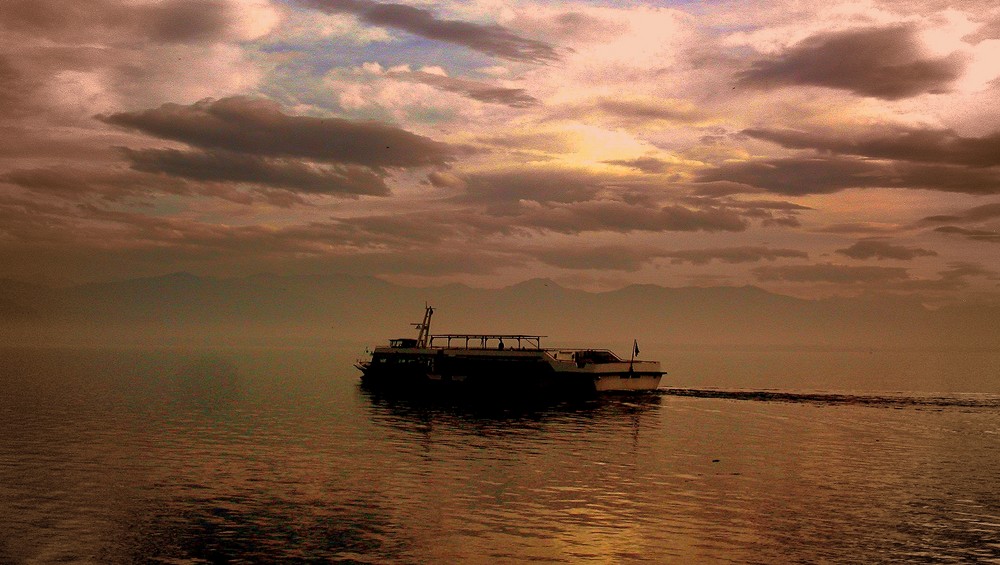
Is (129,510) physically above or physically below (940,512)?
below

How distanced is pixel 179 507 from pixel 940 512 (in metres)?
40.1

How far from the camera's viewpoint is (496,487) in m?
50.7

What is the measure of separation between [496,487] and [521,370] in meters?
70.5

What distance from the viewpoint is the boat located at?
119 meters

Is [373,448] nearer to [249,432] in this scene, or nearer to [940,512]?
[249,432]

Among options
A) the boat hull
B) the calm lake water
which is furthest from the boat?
the calm lake water

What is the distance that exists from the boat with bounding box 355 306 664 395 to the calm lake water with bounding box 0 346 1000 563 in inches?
859

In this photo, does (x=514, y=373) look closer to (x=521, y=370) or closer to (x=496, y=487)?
→ (x=521, y=370)

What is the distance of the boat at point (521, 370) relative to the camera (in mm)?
118938

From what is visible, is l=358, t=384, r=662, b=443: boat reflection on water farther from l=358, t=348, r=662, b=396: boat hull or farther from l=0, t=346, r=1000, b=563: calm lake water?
l=358, t=348, r=662, b=396: boat hull

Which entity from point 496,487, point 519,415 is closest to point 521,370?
point 519,415

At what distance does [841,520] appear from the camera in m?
43.6

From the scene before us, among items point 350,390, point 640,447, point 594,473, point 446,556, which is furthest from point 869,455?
point 350,390

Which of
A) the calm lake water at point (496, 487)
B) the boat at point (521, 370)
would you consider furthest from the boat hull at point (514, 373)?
the calm lake water at point (496, 487)
